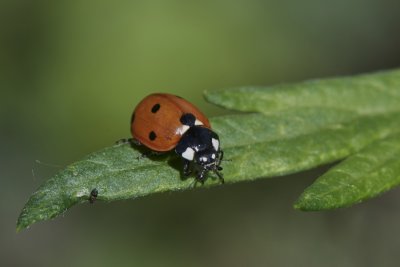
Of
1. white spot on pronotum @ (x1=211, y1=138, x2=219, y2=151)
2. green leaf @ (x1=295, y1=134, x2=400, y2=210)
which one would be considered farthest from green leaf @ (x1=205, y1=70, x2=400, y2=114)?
green leaf @ (x1=295, y1=134, x2=400, y2=210)

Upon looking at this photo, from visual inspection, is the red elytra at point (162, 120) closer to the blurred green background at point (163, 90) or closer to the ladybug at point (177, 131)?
the ladybug at point (177, 131)

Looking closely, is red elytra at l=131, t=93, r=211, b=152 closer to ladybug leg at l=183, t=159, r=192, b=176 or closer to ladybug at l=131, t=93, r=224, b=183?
ladybug at l=131, t=93, r=224, b=183

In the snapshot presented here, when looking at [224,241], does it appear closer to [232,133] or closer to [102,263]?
[102,263]

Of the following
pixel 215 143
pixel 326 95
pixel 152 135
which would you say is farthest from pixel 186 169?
pixel 326 95

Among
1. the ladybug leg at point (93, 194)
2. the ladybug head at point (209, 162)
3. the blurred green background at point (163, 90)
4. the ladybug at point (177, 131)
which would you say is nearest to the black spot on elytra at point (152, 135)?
the ladybug at point (177, 131)

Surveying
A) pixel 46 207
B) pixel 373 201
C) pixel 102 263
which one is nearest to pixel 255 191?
pixel 373 201

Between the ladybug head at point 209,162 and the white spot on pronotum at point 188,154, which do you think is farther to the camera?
the white spot on pronotum at point 188,154
